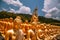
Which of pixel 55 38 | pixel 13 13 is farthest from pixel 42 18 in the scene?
pixel 55 38

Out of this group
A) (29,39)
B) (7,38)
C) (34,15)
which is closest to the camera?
(7,38)

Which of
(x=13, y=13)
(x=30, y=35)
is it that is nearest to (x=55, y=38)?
(x=13, y=13)

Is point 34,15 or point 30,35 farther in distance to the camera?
point 34,15

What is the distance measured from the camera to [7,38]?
2.40m

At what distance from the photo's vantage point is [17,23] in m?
2.43

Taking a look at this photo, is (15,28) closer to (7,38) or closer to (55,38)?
(7,38)

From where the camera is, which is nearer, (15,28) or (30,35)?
(15,28)

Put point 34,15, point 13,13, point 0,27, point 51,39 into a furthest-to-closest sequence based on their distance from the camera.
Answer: point 34,15, point 13,13, point 51,39, point 0,27

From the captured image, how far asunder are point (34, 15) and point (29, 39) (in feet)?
22.8

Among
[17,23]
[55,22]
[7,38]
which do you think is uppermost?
[17,23]

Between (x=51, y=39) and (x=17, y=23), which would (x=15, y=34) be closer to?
(x=17, y=23)

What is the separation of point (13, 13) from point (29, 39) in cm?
404

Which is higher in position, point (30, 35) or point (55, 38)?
point (30, 35)

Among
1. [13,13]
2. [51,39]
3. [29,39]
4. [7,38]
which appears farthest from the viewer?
Result: [13,13]
